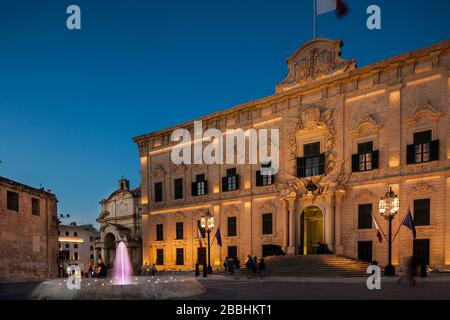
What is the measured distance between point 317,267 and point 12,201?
1926 centimetres

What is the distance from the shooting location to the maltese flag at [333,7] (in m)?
18.1

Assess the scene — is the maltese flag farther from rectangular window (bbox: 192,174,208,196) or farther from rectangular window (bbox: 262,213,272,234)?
rectangular window (bbox: 192,174,208,196)

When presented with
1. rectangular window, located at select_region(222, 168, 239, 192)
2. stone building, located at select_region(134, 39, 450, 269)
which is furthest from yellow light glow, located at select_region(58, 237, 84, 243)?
rectangular window, located at select_region(222, 168, 239, 192)

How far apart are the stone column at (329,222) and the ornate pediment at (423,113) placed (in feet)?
21.9

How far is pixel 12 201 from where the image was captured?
2541cm

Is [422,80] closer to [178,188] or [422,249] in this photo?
[422,249]

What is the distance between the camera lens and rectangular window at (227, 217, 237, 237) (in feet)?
107

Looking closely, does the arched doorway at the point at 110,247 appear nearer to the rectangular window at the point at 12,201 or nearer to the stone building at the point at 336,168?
the stone building at the point at 336,168

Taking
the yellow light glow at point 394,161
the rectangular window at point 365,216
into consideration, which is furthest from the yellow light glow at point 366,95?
the rectangular window at point 365,216

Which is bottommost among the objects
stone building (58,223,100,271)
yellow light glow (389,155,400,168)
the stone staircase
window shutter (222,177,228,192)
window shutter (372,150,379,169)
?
the stone staircase

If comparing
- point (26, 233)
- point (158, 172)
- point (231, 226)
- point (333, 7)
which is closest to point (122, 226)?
point (158, 172)

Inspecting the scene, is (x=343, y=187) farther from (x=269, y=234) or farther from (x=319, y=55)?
(x=319, y=55)

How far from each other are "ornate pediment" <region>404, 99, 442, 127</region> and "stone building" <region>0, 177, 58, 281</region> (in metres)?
24.5

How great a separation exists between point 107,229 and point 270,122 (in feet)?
97.5
